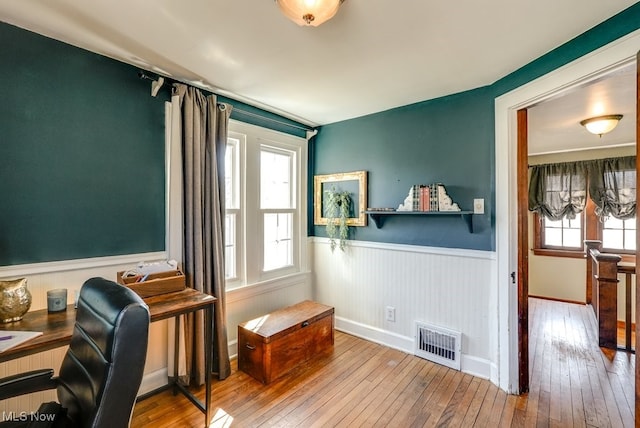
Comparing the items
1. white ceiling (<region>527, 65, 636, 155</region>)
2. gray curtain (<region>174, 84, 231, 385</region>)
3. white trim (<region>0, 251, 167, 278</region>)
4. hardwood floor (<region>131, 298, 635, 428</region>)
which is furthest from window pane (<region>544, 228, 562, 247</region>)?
white trim (<region>0, 251, 167, 278</region>)

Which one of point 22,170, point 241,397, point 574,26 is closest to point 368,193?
point 574,26

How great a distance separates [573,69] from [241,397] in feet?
10.1

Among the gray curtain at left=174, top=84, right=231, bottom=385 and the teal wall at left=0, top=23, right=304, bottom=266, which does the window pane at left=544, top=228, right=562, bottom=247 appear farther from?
the teal wall at left=0, top=23, right=304, bottom=266

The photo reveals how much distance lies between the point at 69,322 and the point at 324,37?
2.08m

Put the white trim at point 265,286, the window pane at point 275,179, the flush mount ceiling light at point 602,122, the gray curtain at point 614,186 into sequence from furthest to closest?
1. the gray curtain at point 614,186
2. the window pane at point 275,179
3. the flush mount ceiling light at point 602,122
4. the white trim at point 265,286

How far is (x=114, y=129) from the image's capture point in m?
2.04

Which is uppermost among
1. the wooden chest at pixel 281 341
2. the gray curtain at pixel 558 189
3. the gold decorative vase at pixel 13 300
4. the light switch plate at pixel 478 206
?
the gray curtain at pixel 558 189

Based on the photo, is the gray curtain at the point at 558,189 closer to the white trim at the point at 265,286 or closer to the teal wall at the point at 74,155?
the white trim at the point at 265,286

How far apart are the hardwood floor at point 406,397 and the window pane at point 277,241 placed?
106 cm

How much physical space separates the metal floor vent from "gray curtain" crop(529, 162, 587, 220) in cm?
331

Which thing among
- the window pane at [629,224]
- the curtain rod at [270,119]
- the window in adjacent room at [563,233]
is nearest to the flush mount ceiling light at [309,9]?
the curtain rod at [270,119]

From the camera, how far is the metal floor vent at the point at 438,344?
2584mm

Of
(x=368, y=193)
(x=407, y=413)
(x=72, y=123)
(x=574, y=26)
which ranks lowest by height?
(x=407, y=413)

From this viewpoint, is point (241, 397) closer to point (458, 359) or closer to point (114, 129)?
point (458, 359)
